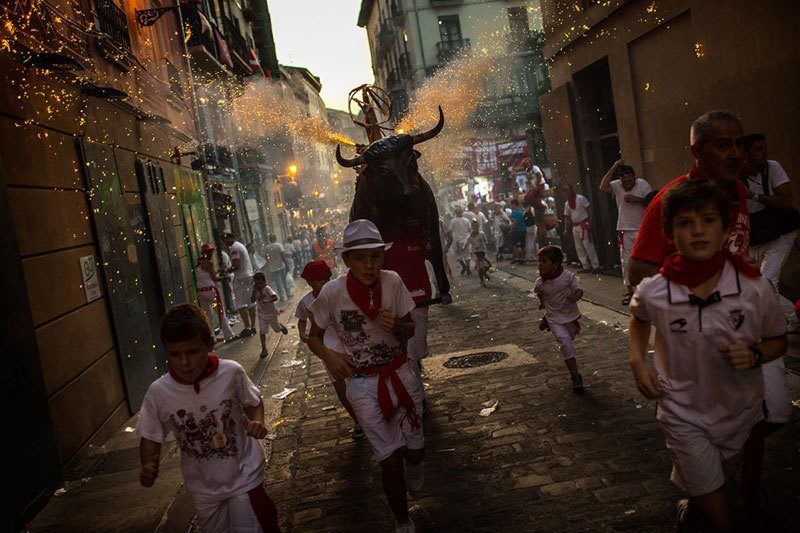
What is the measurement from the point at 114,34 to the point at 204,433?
9211 millimetres

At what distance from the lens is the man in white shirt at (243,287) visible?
1333cm

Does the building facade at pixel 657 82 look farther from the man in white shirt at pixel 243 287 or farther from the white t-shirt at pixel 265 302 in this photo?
the man in white shirt at pixel 243 287

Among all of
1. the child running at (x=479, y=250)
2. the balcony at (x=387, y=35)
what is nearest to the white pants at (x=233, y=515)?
the child running at (x=479, y=250)

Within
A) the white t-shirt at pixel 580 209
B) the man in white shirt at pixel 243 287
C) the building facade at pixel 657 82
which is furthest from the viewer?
the white t-shirt at pixel 580 209

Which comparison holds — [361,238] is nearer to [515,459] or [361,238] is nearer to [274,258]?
[515,459]

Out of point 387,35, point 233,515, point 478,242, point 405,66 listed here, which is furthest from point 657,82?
point 387,35

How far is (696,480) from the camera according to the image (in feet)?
9.76

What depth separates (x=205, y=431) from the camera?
11.3 ft

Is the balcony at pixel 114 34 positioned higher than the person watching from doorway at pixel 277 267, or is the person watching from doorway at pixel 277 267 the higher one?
the balcony at pixel 114 34

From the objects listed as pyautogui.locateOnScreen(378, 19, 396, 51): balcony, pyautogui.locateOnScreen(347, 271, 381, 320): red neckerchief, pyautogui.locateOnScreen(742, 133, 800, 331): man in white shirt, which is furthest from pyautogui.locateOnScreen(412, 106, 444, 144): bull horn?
pyautogui.locateOnScreen(378, 19, 396, 51): balcony

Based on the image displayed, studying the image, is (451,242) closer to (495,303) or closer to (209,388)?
(495,303)

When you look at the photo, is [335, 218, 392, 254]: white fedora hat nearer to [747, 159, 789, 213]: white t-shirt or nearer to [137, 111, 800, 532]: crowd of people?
[137, 111, 800, 532]: crowd of people

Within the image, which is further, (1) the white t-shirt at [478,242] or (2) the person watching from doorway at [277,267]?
(2) the person watching from doorway at [277,267]

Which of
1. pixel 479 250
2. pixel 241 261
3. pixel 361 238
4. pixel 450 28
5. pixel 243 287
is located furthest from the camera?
pixel 450 28
